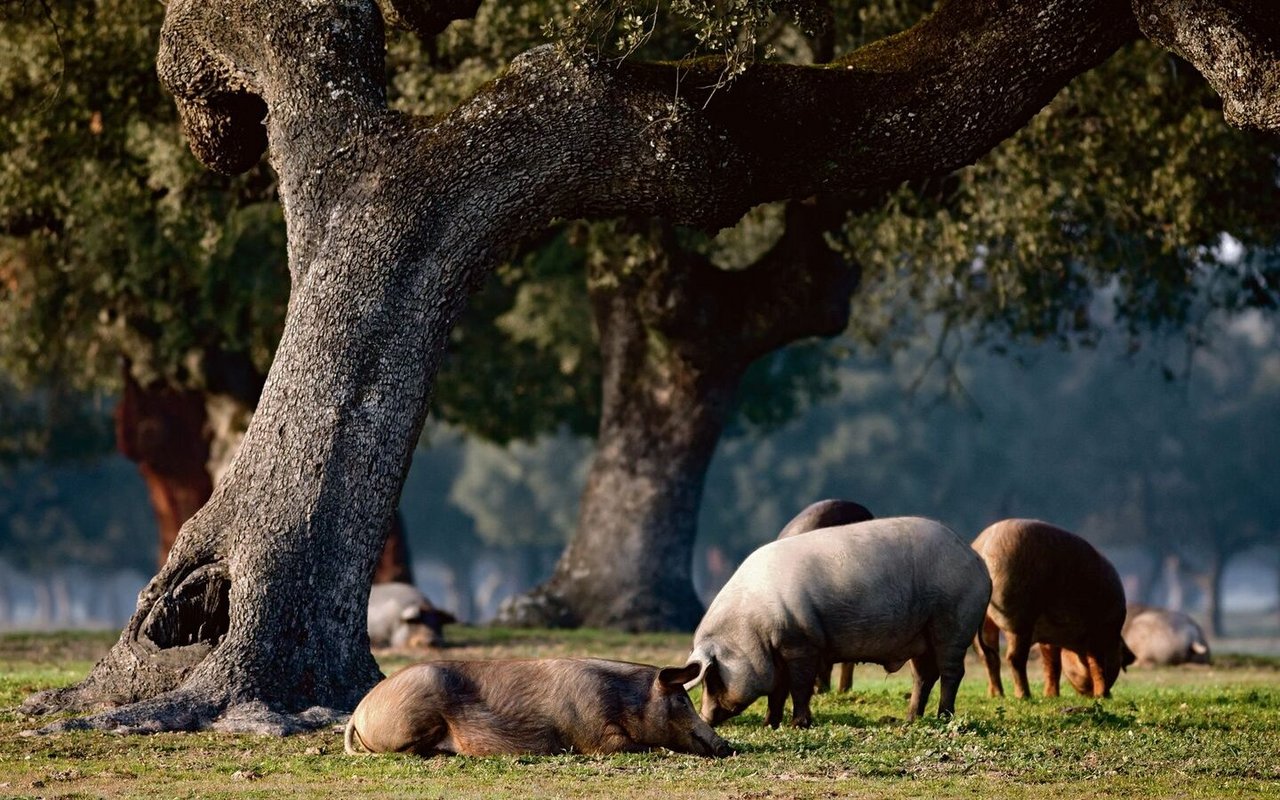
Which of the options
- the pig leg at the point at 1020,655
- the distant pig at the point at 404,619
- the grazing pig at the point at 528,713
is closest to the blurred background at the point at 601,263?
the distant pig at the point at 404,619

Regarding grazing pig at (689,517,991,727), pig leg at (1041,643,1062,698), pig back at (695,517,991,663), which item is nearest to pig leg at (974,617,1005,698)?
pig leg at (1041,643,1062,698)

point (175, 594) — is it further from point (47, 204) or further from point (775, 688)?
point (47, 204)

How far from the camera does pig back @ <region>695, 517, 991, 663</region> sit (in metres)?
11.1

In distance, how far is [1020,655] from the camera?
46.6ft

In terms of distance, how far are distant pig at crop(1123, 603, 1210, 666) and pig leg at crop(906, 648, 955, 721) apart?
1188 centimetres

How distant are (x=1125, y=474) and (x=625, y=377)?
4898cm

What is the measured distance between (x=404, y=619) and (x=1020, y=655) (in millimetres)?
11424

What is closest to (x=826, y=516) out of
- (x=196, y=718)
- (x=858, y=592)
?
(x=858, y=592)

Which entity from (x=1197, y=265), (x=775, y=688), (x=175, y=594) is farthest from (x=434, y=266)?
(x=1197, y=265)

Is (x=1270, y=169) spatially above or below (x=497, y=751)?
above

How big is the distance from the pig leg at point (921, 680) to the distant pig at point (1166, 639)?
11.9 m

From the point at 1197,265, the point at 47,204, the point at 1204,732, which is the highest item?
the point at 47,204

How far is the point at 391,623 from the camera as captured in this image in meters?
24.5

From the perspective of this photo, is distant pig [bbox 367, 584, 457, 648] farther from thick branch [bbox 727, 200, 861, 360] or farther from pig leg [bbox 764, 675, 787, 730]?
pig leg [bbox 764, 675, 787, 730]
